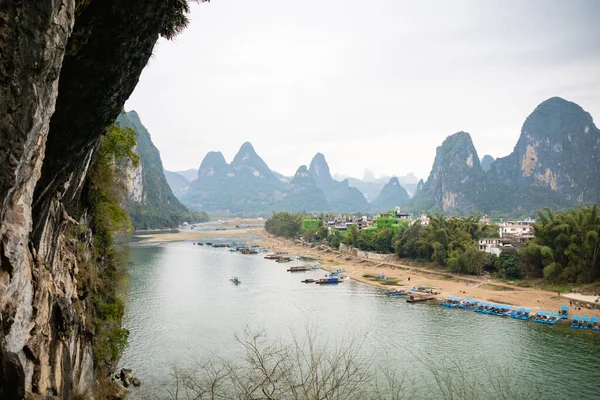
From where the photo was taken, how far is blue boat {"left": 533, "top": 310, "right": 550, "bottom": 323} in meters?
17.1

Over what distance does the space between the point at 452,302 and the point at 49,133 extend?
19984 millimetres

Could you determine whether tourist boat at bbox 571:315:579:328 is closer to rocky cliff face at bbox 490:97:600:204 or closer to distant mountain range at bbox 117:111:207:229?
distant mountain range at bbox 117:111:207:229

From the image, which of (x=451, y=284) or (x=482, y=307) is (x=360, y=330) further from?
(x=451, y=284)

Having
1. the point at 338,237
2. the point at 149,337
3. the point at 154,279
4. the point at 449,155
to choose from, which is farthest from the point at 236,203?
the point at 149,337

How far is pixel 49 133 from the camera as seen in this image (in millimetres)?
4680

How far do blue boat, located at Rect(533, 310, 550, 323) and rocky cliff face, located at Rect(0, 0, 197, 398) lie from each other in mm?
17186

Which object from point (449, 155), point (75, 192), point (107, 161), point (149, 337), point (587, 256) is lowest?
point (149, 337)

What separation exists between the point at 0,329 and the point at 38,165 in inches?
60.8

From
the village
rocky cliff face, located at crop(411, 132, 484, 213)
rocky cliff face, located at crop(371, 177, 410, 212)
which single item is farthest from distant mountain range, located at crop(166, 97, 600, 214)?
the village

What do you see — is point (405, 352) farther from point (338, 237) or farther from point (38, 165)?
point (338, 237)

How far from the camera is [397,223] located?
41781 mm

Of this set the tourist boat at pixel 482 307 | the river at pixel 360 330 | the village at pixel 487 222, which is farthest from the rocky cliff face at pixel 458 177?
the tourist boat at pixel 482 307

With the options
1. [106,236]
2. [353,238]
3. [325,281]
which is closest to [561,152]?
[353,238]

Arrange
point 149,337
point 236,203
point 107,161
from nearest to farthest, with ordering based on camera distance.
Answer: point 107,161 → point 149,337 → point 236,203
